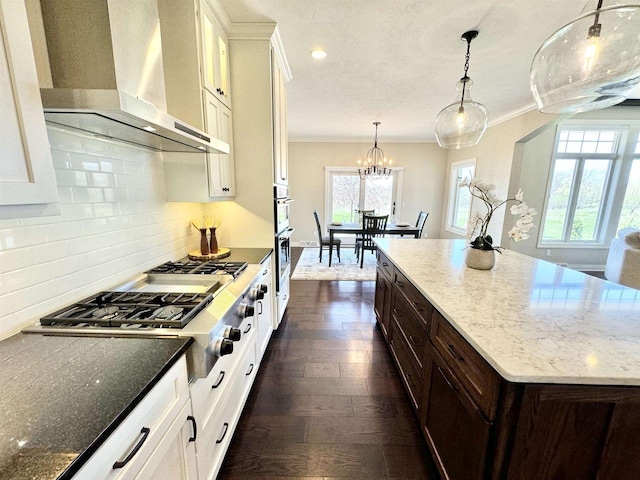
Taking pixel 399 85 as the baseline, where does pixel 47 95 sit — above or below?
below

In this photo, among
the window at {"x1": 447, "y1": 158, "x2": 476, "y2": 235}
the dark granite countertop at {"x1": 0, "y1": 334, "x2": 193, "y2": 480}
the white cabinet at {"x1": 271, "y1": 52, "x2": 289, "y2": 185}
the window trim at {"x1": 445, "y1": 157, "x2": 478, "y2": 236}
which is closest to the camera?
the dark granite countertop at {"x1": 0, "y1": 334, "x2": 193, "y2": 480}

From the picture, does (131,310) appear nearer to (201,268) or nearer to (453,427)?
(201,268)

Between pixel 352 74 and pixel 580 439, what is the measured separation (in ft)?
10.6

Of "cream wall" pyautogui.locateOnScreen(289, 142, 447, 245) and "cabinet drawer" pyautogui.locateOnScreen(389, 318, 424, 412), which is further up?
"cream wall" pyautogui.locateOnScreen(289, 142, 447, 245)

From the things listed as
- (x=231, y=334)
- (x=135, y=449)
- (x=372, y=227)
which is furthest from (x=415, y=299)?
(x=372, y=227)

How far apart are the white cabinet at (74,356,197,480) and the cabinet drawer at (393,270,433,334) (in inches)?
46.4

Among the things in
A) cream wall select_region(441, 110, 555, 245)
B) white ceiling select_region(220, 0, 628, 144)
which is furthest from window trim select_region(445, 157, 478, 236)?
white ceiling select_region(220, 0, 628, 144)

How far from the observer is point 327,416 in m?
1.73

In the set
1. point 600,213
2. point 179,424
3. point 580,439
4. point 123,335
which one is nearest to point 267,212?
point 123,335

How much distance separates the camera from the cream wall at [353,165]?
21.2 ft

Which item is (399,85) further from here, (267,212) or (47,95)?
(47,95)

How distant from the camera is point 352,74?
2.88 meters

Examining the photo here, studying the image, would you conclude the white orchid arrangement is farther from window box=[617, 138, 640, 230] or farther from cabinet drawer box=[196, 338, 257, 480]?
window box=[617, 138, 640, 230]

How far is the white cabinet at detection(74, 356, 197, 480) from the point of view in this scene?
23.7 inches
